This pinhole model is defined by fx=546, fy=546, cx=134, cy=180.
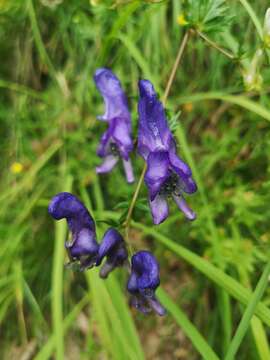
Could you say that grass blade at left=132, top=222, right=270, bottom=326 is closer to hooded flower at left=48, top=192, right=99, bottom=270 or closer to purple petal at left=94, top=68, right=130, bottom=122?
hooded flower at left=48, top=192, right=99, bottom=270

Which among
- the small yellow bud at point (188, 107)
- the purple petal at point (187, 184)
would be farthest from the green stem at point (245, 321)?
the small yellow bud at point (188, 107)

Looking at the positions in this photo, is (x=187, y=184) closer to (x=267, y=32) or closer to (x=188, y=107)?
(x=267, y=32)

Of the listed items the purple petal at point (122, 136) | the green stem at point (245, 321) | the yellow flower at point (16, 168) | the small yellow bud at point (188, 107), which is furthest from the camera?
the small yellow bud at point (188, 107)

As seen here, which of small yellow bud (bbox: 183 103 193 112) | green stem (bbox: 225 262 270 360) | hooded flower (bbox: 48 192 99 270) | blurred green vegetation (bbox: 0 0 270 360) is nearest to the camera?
green stem (bbox: 225 262 270 360)

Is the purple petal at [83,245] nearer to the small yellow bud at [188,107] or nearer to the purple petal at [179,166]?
the purple petal at [179,166]

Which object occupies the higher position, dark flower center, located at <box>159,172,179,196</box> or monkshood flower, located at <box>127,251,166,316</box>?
dark flower center, located at <box>159,172,179,196</box>

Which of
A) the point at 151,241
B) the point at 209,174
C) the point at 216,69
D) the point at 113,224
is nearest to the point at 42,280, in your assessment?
the point at 151,241

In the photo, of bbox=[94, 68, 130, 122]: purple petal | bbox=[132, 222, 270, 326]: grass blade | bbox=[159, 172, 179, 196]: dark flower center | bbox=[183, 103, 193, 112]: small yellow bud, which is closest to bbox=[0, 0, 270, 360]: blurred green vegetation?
bbox=[183, 103, 193, 112]: small yellow bud
